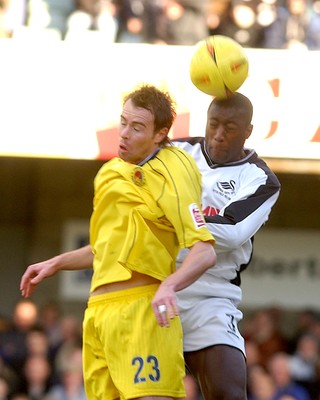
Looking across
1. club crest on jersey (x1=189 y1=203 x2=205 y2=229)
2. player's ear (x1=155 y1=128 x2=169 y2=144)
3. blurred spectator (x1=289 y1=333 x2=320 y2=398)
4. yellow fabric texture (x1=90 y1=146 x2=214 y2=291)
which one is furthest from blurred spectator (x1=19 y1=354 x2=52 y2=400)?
club crest on jersey (x1=189 y1=203 x2=205 y2=229)

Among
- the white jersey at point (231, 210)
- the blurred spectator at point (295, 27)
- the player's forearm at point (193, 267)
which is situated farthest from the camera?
the blurred spectator at point (295, 27)

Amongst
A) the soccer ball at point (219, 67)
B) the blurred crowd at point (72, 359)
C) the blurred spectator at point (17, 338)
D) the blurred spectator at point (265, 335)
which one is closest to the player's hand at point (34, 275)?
the soccer ball at point (219, 67)

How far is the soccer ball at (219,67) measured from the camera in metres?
5.41

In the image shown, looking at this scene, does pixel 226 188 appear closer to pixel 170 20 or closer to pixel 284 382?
pixel 284 382

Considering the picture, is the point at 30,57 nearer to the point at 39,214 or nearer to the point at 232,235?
the point at 39,214

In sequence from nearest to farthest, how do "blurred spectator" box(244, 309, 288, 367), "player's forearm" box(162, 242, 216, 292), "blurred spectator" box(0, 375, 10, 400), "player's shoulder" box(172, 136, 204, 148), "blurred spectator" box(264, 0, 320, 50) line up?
"player's forearm" box(162, 242, 216, 292), "player's shoulder" box(172, 136, 204, 148), "blurred spectator" box(0, 375, 10, 400), "blurred spectator" box(244, 309, 288, 367), "blurred spectator" box(264, 0, 320, 50)

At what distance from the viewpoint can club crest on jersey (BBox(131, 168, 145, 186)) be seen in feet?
15.5

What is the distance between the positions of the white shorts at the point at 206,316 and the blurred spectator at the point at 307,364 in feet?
17.4

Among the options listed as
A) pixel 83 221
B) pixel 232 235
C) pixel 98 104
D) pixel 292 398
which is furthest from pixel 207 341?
pixel 83 221

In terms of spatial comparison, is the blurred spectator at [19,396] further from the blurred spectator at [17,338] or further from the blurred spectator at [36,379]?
the blurred spectator at [17,338]

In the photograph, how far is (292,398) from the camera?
33.0 ft

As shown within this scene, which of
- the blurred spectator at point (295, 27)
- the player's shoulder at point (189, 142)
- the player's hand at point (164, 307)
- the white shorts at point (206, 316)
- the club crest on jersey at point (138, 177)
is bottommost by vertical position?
the white shorts at point (206, 316)

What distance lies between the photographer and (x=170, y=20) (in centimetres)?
1191

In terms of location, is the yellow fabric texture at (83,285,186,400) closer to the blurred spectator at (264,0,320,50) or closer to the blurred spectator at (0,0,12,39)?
the blurred spectator at (0,0,12,39)
